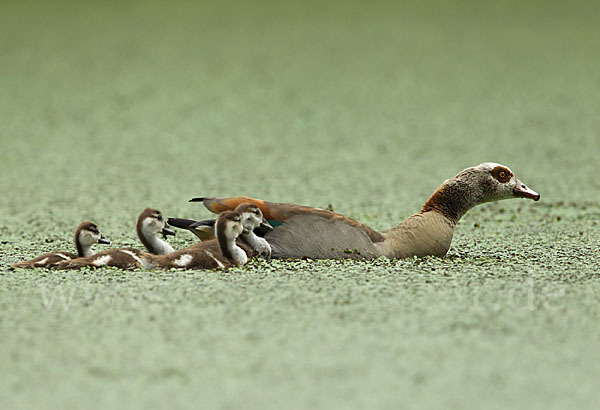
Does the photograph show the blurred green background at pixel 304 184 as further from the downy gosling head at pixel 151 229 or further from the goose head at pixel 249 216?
the downy gosling head at pixel 151 229

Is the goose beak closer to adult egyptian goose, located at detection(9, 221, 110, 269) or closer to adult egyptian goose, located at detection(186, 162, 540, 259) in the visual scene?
adult egyptian goose, located at detection(186, 162, 540, 259)

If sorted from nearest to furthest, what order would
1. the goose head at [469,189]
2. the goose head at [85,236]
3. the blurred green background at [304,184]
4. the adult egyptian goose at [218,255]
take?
the blurred green background at [304,184] < the adult egyptian goose at [218,255] < the goose head at [85,236] < the goose head at [469,189]

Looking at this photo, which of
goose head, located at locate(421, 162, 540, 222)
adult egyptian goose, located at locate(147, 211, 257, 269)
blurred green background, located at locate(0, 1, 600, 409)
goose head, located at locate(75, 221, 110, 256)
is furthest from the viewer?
goose head, located at locate(421, 162, 540, 222)

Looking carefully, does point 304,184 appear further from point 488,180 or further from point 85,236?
point 85,236

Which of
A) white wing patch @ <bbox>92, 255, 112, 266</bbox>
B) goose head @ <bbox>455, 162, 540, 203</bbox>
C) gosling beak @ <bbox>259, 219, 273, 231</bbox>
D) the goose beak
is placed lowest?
white wing patch @ <bbox>92, 255, 112, 266</bbox>

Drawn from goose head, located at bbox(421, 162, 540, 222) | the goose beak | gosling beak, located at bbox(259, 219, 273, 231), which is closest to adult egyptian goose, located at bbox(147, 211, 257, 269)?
gosling beak, located at bbox(259, 219, 273, 231)

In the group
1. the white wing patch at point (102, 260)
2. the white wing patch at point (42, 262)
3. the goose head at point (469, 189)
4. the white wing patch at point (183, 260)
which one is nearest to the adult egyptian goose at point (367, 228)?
the goose head at point (469, 189)
